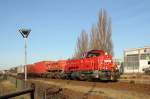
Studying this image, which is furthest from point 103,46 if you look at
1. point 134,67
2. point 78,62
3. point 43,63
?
point 78,62

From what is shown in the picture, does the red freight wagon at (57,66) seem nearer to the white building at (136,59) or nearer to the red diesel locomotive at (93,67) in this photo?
the red diesel locomotive at (93,67)

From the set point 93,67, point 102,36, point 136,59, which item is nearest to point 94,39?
point 102,36

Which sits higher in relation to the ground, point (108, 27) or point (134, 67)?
point (108, 27)

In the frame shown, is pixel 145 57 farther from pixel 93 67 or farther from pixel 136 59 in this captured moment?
pixel 93 67

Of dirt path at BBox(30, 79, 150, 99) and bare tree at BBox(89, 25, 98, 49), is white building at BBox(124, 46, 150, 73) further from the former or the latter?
dirt path at BBox(30, 79, 150, 99)

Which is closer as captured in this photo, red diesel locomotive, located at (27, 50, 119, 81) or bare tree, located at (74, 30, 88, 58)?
red diesel locomotive, located at (27, 50, 119, 81)

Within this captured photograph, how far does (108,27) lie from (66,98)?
56682mm

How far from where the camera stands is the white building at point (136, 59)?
83325 mm

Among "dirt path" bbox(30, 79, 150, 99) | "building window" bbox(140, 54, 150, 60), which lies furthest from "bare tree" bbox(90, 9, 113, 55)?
"dirt path" bbox(30, 79, 150, 99)

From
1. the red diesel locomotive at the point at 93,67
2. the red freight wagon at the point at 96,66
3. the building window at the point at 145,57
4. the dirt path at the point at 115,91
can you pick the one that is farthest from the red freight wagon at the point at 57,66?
the building window at the point at 145,57

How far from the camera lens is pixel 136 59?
285 feet

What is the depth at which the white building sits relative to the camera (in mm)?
83325

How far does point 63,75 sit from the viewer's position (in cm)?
4481

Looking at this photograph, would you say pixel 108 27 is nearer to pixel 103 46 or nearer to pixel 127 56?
pixel 103 46
